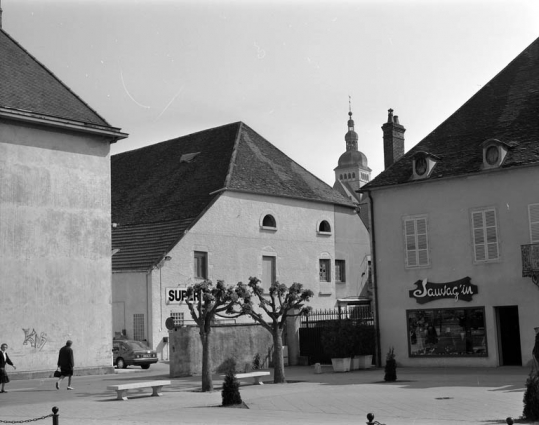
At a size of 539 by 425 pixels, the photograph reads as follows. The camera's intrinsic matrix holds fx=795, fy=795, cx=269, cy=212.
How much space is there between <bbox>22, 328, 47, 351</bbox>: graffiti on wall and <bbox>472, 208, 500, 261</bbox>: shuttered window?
14880mm

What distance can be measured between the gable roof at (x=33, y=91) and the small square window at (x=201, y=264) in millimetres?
9617

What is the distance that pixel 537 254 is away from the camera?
24656 millimetres

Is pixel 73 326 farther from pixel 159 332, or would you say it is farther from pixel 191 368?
pixel 159 332

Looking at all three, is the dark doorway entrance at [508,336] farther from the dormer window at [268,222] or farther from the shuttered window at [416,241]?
the dormer window at [268,222]

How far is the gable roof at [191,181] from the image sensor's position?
1527 inches

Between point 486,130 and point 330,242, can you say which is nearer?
point 486,130

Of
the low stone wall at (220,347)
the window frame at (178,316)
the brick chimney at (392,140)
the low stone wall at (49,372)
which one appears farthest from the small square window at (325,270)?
the low stone wall at (49,372)

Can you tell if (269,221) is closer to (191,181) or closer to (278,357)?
(191,181)

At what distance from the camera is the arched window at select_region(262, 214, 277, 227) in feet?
133

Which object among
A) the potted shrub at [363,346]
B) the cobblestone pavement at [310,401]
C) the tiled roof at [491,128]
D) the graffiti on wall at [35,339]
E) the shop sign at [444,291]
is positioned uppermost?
the tiled roof at [491,128]

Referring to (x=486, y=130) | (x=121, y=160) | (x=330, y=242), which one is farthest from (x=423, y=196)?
(x=121, y=160)

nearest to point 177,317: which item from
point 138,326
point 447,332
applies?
point 138,326

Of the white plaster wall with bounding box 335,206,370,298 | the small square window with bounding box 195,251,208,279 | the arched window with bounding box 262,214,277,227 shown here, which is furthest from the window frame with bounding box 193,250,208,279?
the white plaster wall with bounding box 335,206,370,298

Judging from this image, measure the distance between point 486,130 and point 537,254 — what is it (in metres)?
A: 5.25
